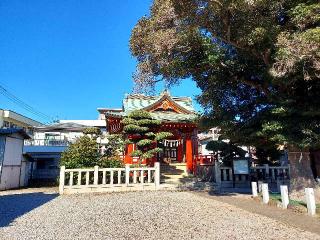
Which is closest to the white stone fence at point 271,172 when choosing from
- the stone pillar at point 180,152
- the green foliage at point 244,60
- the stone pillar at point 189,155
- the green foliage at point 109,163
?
the stone pillar at point 189,155

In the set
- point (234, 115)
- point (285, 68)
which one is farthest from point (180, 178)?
point (285, 68)

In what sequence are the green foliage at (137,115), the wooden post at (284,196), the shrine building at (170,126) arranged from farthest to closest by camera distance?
the shrine building at (170,126), the green foliage at (137,115), the wooden post at (284,196)

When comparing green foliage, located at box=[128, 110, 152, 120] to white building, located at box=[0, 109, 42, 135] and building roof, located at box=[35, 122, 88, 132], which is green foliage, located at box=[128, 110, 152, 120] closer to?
white building, located at box=[0, 109, 42, 135]

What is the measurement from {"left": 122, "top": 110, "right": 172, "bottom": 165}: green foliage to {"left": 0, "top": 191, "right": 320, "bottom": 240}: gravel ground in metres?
6.83

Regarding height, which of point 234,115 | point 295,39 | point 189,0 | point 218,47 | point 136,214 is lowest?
point 136,214

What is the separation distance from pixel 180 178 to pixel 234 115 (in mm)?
8378

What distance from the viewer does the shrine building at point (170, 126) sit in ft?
65.9

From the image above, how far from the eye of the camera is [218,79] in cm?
1176

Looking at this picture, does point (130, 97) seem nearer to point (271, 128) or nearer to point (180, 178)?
point (180, 178)

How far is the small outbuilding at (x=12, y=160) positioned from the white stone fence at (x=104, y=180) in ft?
16.8

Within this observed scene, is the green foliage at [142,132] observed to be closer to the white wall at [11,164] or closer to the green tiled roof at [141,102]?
the green tiled roof at [141,102]

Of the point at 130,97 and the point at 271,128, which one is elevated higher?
the point at 130,97

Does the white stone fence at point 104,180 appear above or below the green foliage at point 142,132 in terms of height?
below

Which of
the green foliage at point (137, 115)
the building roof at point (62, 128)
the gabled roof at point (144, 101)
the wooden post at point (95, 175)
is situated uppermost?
the gabled roof at point (144, 101)
